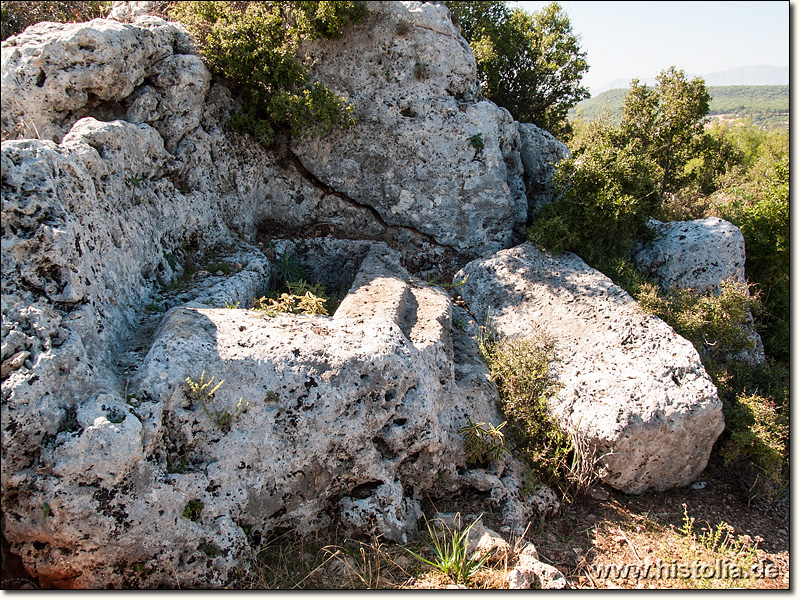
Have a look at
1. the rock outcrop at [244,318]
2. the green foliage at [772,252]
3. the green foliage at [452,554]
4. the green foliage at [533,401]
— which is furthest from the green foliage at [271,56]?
the green foliage at [772,252]

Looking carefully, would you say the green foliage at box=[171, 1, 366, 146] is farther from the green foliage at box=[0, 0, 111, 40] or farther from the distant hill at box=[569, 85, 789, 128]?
the distant hill at box=[569, 85, 789, 128]

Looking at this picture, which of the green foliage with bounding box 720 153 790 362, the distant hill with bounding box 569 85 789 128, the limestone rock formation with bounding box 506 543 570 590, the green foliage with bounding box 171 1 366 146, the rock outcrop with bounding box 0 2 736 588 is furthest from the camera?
the distant hill with bounding box 569 85 789 128

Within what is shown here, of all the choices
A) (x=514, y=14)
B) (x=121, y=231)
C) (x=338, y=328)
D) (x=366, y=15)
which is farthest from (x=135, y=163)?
(x=514, y=14)

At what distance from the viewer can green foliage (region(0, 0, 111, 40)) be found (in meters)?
8.76

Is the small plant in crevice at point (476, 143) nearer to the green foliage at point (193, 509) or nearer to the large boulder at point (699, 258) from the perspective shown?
the large boulder at point (699, 258)

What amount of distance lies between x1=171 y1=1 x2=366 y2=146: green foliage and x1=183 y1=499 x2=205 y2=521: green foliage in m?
5.73

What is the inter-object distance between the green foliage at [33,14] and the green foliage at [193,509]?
8566 millimetres

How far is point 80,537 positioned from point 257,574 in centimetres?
135

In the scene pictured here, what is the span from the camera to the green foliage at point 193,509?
13.4 ft

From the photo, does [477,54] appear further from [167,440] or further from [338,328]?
[167,440]

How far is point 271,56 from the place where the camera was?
7727 mm

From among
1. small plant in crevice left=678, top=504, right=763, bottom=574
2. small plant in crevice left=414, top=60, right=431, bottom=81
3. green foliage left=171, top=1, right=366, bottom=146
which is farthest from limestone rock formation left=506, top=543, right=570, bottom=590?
small plant in crevice left=414, top=60, right=431, bottom=81

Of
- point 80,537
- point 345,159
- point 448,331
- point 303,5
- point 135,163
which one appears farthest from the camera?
point 345,159

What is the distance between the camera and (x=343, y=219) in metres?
8.75
